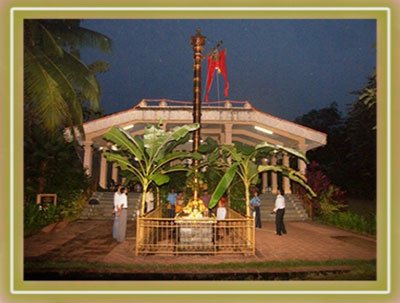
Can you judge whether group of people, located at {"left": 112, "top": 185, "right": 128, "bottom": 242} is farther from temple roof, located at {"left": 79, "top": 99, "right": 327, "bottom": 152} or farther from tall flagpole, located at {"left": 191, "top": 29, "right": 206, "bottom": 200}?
temple roof, located at {"left": 79, "top": 99, "right": 327, "bottom": 152}

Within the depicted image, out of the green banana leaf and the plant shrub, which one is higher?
the green banana leaf

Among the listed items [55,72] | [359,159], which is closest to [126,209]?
[55,72]

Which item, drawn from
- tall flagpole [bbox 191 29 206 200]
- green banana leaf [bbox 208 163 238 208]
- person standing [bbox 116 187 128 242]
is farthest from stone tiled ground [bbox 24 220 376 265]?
tall flagpole [bbox 191 29 206 200]

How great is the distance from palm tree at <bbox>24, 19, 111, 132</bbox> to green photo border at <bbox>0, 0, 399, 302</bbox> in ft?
7.16

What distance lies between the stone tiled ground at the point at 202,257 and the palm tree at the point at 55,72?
2704 millimetres

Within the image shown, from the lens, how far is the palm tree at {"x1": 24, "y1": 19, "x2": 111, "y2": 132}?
826cm

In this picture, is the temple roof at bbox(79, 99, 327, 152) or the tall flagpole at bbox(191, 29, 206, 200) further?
the temple roof at bbox(79, 99, 327, 152)

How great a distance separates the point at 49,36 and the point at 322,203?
1086 cm

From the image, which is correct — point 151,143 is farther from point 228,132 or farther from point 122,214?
point 228,132
